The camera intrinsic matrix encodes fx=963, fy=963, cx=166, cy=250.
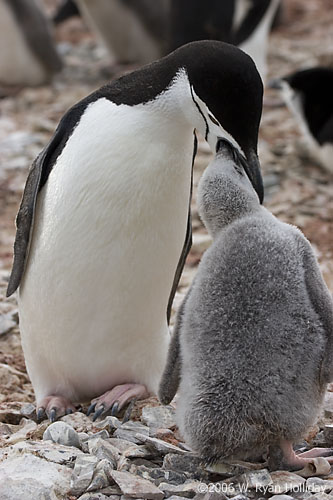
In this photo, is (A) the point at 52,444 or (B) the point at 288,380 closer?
(B) the point at 288,380

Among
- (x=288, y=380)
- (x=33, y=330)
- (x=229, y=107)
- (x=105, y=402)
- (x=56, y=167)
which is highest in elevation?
(x=229, y=107)

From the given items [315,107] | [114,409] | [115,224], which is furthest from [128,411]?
[315,107]

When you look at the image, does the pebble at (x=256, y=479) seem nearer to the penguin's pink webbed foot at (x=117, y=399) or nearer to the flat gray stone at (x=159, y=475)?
the flat gray stone at (x=159, y=475)

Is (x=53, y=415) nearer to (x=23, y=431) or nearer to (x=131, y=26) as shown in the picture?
(x=23, y=431)

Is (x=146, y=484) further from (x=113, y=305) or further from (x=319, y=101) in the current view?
(x=319, y=101)

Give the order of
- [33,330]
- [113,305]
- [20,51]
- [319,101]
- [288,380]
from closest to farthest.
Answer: [288,380], [113,305], [33,330], [319,101], [20,51]

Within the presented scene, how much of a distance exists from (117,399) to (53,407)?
0.81ft

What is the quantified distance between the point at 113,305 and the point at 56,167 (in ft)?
1.83

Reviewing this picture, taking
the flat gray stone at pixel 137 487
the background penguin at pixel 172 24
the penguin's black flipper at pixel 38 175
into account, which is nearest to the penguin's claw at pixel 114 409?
the penguin's black flipper at pixel 38 175

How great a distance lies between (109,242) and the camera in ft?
11.4

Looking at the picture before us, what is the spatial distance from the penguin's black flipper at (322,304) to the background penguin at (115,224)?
0.54 metres

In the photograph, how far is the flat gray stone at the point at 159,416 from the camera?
10.9 ft

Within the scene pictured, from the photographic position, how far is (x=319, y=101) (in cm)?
733

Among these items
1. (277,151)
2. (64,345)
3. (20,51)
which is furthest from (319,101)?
(64,345)
